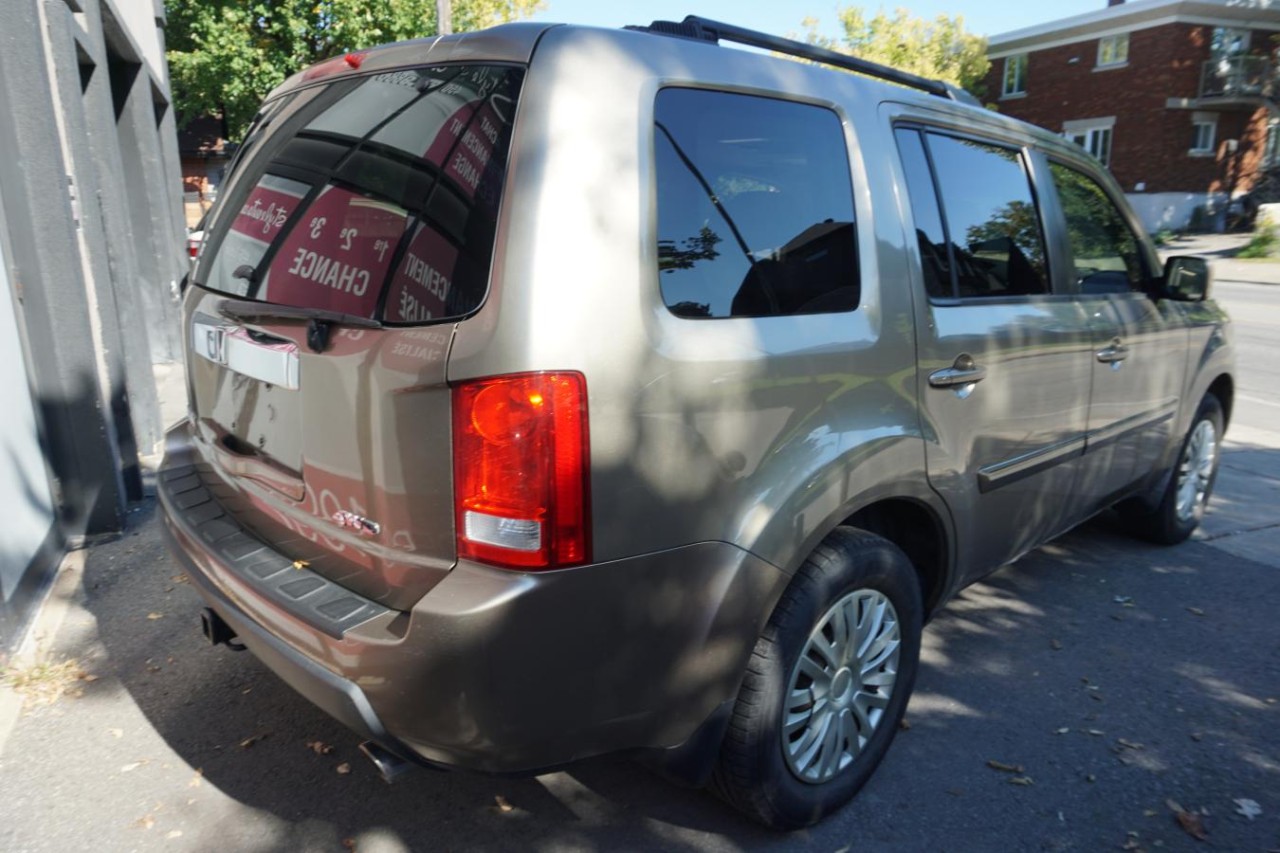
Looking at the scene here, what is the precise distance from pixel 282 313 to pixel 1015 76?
43531 mm

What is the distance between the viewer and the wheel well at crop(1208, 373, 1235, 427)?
198 inches

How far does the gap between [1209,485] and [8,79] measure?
20.5 feet

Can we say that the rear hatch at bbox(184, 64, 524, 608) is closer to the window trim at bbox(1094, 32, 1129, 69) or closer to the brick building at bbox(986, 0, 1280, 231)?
the brick building at bbox(986, 0, 1280, 231)

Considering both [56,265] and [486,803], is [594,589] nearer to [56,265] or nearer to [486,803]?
[486,803]

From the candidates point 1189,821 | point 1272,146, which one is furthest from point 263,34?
point 1272,146

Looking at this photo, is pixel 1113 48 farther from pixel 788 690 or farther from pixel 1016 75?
pixel 788 690

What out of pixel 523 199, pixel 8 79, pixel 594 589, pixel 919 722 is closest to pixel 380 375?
pixel 523 199

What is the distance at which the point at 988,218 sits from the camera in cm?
325

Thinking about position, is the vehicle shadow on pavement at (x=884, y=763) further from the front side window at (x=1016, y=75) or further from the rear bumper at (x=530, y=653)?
the front side window at (x=1016, y=75)

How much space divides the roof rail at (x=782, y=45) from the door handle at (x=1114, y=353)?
1107mm

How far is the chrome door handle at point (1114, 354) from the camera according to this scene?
Result: 12.2ft

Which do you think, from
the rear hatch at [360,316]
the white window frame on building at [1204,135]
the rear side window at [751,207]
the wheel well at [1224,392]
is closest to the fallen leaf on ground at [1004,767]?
the rear side window at [751,207]

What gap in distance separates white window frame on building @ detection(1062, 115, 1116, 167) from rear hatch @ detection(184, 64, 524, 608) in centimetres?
3842

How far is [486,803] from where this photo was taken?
2.74 meters
